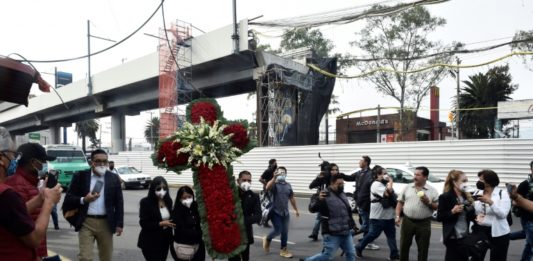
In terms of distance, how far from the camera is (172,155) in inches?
183

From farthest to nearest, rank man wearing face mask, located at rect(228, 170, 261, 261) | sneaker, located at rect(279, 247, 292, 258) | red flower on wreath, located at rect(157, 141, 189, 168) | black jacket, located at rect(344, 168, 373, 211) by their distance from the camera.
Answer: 1. black jacket, located at rect(344, 168, 373, 211)
2. sneaker, located at rect(279, 247, 292, 258)
3. man wearing face mask, located at rect(228, 170, 261, 261)
4. red flower on wreath, located at rect(157, 141, 189, 168)

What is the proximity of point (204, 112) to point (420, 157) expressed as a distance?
13.7 metres

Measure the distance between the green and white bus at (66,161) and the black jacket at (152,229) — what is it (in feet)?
57.1

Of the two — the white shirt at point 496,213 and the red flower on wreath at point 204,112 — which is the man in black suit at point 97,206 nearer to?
the red flower on wreath at point 204,112

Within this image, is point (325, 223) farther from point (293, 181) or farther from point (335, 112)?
point (335, 112)

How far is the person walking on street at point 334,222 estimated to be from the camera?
236 inches

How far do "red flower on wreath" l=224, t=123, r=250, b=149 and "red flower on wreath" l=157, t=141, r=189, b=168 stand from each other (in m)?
0.53

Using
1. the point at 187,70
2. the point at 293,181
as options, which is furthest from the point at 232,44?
the point at 293,181

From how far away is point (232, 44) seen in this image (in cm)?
2300

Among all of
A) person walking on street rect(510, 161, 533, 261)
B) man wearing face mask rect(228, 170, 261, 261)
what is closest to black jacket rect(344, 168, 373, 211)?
person walking on street rect(510, 161, 533, 261)

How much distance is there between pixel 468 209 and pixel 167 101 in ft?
72.6

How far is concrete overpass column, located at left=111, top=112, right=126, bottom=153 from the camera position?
38312 mm

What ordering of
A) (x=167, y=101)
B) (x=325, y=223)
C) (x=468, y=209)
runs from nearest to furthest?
(x=468, y=209)
(x=325, y=223)
(x=167, y=101)

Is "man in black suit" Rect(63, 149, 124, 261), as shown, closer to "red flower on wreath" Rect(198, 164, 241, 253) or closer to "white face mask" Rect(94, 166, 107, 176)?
"white face mask" Rect(94, 166, 107, 176)
